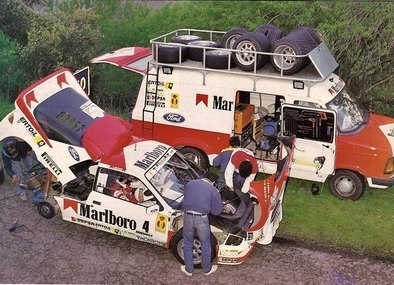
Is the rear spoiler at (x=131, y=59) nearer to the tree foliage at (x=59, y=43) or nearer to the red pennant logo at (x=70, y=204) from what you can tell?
the red pennant logo at (x=70, y=204)

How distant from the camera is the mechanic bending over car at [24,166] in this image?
10180mm

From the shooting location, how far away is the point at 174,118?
38.1 ft

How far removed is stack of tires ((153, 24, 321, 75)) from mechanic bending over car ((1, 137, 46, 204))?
3.33 meters

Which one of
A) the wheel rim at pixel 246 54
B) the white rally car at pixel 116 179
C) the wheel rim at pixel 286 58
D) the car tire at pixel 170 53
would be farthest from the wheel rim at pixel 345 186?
the car tire at pixel 170 53

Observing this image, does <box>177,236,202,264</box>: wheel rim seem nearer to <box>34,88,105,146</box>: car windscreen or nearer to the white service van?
the white service van

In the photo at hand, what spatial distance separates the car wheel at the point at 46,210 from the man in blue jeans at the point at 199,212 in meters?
2.91

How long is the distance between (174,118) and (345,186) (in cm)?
382

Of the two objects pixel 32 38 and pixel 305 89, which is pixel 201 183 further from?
pixel 32 38

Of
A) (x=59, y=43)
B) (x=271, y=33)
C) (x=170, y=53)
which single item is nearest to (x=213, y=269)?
(x=170, y=53)

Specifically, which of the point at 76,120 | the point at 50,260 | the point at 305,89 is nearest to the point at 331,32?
the point at 305,89

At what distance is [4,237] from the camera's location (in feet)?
31.6

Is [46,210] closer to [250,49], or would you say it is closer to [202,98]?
[202,98]

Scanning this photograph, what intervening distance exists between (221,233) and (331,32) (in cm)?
842

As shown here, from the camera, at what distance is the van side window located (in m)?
10.6
